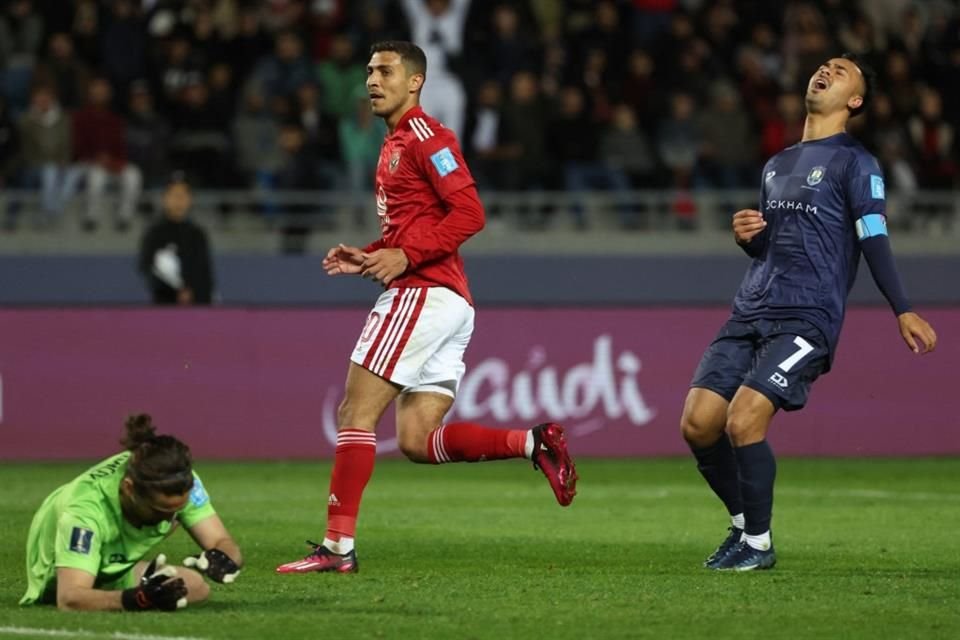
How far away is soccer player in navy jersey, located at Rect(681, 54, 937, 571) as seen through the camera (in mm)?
Result: 8234

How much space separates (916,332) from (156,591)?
11.2 ft

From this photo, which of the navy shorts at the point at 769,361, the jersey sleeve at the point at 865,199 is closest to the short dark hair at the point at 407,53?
the navy shorts at the point at 769,361

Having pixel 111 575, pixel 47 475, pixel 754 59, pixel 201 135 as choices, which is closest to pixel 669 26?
pixel 754 59

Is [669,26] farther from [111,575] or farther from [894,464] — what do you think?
[111,575]

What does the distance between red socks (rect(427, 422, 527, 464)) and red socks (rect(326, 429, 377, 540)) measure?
12.3 inches

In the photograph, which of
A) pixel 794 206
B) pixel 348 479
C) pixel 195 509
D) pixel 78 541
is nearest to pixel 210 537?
pixel 195 509

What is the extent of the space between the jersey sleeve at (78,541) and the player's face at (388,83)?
262 centimetres

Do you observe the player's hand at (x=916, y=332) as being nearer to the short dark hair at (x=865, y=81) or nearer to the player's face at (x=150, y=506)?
the short dark hair at (x=865, y=81)

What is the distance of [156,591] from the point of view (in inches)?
262

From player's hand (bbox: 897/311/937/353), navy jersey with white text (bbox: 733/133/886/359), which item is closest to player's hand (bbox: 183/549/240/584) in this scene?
navy jersey with white text (bbox: 733/133/886/359)

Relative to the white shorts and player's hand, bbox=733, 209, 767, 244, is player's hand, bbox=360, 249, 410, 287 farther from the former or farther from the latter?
player's hand, bbox=733, 209, 767, 244

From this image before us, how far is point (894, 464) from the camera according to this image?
15.5m

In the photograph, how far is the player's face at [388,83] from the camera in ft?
27.5

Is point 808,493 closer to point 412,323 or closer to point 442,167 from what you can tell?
point 412,323
